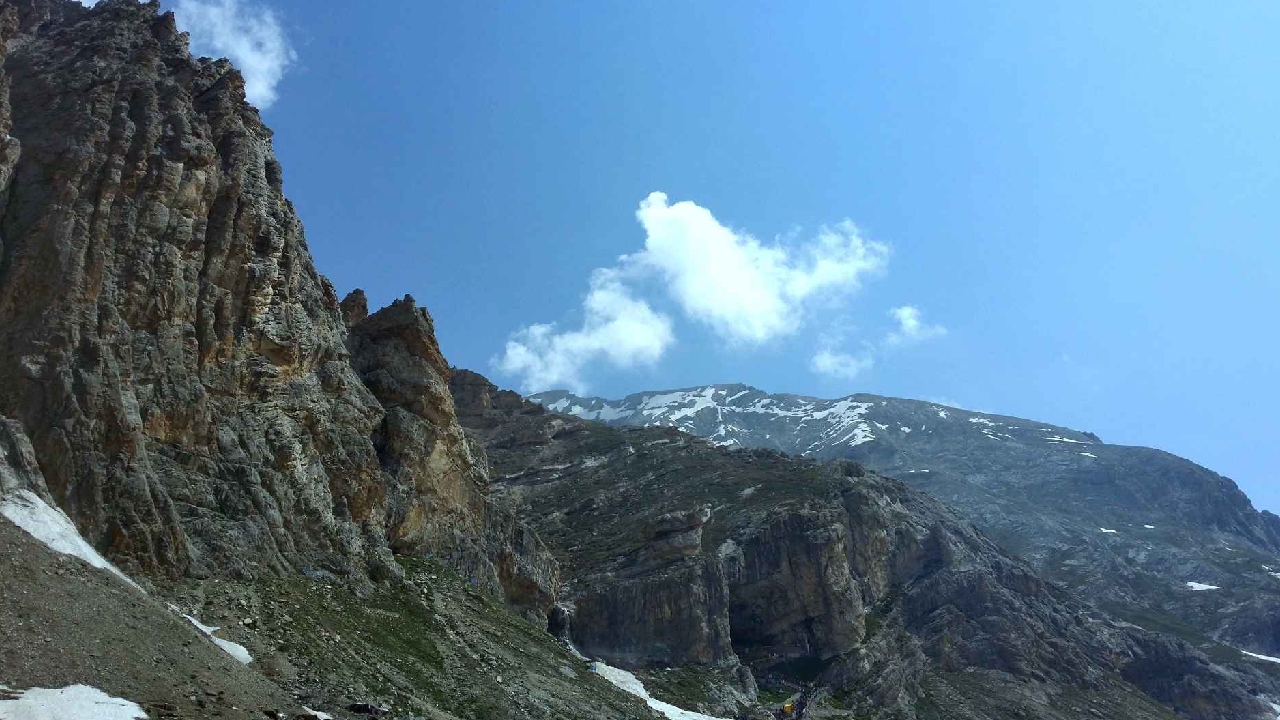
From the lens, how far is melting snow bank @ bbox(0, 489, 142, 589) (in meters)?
46.7

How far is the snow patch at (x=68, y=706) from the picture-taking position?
109 ft

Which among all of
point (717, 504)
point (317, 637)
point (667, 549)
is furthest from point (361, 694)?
point (717, 504)

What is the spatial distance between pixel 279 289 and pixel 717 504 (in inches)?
3301

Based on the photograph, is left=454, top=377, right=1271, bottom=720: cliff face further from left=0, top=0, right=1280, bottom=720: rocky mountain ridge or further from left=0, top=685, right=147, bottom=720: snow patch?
left=0, top=685, right=147, bottom=720: snow patch

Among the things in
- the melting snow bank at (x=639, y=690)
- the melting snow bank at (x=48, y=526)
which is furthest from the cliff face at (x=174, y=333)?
the melting snow bank at (x=639, y=690)

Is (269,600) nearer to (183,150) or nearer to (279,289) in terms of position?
(279,289)

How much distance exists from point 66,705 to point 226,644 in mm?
14425

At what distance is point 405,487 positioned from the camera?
88.2 metres

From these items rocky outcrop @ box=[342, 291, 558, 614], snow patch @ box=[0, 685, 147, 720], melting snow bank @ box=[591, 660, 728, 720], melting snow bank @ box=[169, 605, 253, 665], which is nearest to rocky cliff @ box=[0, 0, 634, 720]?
rocky outcrop @ box=[342, 291, 558, 614]

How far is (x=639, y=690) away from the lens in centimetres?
9381

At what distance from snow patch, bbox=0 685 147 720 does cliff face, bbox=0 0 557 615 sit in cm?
1712

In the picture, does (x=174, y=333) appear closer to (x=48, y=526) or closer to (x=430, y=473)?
(x=48, y=526)

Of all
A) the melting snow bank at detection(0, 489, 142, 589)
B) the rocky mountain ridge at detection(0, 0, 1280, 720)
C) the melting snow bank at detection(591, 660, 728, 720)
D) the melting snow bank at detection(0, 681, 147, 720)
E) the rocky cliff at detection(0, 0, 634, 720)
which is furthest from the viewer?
the melting snow bank at detection(591, 660, 728, 720)

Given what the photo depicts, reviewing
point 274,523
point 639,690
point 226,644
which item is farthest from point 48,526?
point 639,690
